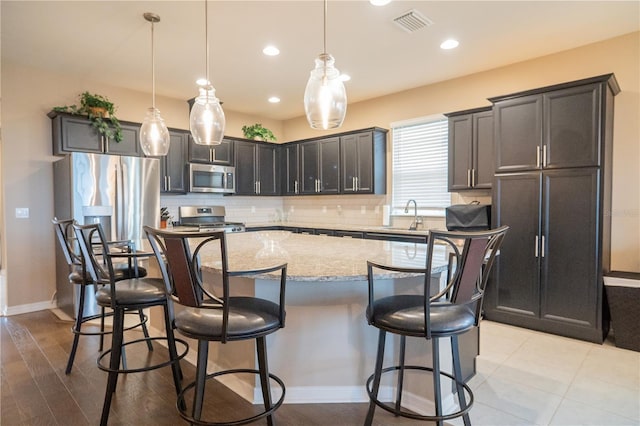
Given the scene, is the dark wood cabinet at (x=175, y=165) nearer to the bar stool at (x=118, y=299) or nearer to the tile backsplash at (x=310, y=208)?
the tile backsplash at (x=310, y=208)

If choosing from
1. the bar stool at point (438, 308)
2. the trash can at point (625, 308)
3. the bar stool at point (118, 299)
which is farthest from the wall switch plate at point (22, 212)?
the trash can at point (625, 308)

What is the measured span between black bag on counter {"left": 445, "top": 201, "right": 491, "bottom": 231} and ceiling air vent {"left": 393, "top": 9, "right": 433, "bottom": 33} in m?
1.85

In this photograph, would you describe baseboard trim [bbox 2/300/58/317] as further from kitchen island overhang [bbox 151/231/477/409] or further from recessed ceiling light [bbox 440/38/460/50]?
recessed ceiling light [bbox 440/38/460/50]

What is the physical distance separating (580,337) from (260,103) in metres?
4.86

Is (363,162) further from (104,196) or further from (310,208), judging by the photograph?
(104,196)

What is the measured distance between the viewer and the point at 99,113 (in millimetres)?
4219

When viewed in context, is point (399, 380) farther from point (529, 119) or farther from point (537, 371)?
point (529, 119)

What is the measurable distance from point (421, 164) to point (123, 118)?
3979mm

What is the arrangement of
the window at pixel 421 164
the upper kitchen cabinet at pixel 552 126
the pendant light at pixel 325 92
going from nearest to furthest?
the pendant light at pixel 325 92
the upper kitchen cabinet at pixel 552 126
the window at pixel 421 164

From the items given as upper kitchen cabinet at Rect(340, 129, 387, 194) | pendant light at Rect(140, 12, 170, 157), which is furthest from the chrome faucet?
pendant light at Rect(140, 12, 170, 157)

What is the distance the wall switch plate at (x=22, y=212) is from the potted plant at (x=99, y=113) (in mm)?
1161

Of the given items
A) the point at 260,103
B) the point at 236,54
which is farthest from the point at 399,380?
the point at 260,103

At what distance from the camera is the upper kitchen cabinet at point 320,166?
17.9 feet

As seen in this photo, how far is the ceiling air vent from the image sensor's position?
2.99 metres
